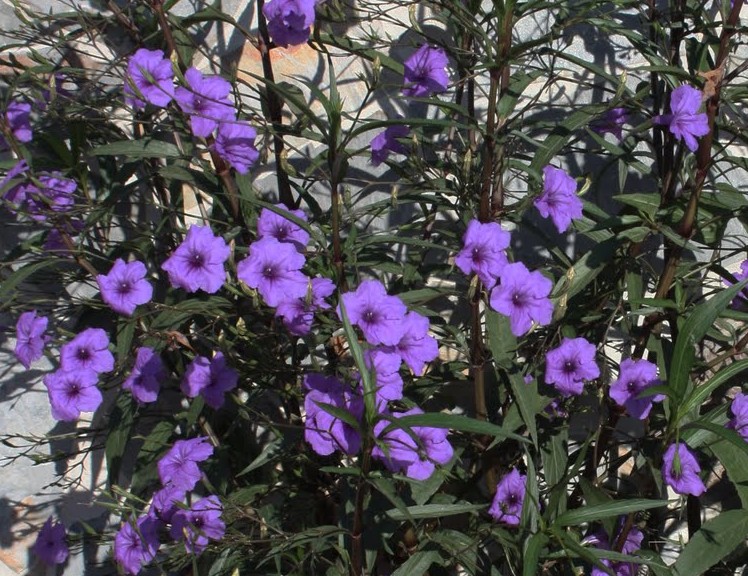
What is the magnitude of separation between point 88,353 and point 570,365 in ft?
2.80

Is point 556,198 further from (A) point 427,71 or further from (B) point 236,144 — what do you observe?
(B) point 236,144

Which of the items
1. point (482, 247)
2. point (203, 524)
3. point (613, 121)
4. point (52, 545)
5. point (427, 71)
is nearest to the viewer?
point (482, 247)

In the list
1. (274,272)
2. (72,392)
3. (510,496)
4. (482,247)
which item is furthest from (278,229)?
(510,496)

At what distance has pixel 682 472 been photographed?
64.6 inches

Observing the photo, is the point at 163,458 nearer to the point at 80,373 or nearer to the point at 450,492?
the point at 80,373

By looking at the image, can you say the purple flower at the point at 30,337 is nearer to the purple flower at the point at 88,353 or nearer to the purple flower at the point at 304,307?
the purple flower at the point at 88,353

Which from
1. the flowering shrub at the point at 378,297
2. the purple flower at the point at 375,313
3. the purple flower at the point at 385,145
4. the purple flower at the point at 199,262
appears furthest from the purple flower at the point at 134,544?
the purple flower at the point at 385,145

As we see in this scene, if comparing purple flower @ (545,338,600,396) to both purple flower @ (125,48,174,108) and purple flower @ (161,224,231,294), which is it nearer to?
purple flower @ (161,224,231,294)

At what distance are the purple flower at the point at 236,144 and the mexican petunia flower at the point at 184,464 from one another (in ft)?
1.68

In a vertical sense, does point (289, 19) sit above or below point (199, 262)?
above

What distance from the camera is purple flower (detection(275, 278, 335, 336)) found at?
163 cm

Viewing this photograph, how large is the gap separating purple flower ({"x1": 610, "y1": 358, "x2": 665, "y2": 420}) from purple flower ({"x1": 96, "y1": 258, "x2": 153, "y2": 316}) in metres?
0.84

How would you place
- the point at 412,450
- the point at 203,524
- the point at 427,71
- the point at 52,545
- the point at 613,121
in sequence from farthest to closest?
1. the point at 52,545
2. the point at 613,121
3. the point at 427,71
4. the point at 203,524
5. the point at 412,450

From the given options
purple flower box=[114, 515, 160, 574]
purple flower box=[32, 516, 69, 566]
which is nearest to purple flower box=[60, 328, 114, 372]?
purple flower box=[114, 515, 160, 574]
